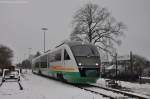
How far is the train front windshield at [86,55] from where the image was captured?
22.0m

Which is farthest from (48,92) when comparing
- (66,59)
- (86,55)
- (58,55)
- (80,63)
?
(58,55)

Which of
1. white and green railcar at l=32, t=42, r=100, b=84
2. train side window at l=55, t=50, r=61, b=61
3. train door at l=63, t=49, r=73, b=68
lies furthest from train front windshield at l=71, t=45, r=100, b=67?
train side window at l=55, t=50, r=61, b=61

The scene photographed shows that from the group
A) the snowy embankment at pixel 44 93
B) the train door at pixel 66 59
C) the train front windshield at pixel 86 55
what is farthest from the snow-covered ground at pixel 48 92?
the train door at pixel 66 59

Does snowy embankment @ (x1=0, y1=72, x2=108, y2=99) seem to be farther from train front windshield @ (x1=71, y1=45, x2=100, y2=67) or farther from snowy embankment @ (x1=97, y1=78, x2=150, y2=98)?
snowy embankment @ (x1=97, y1=78, x2=150, y2=98)

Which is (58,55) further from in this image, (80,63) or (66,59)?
(80,63)

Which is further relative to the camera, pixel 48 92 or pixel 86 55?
pixel 86 55

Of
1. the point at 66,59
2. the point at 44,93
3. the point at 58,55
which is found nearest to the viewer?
the point at 44,93

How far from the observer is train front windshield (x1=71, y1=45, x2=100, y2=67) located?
22.0 metres

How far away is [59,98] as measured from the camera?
13.9m

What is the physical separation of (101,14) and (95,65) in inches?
1216

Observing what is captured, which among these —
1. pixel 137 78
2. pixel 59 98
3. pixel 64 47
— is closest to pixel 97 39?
pixel 137 78

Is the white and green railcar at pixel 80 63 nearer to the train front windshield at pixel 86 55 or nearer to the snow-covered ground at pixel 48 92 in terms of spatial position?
the train front windshield at pixel 86 55

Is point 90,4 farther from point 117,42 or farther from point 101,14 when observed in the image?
point 117,42

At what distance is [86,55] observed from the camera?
2267 centimetres
